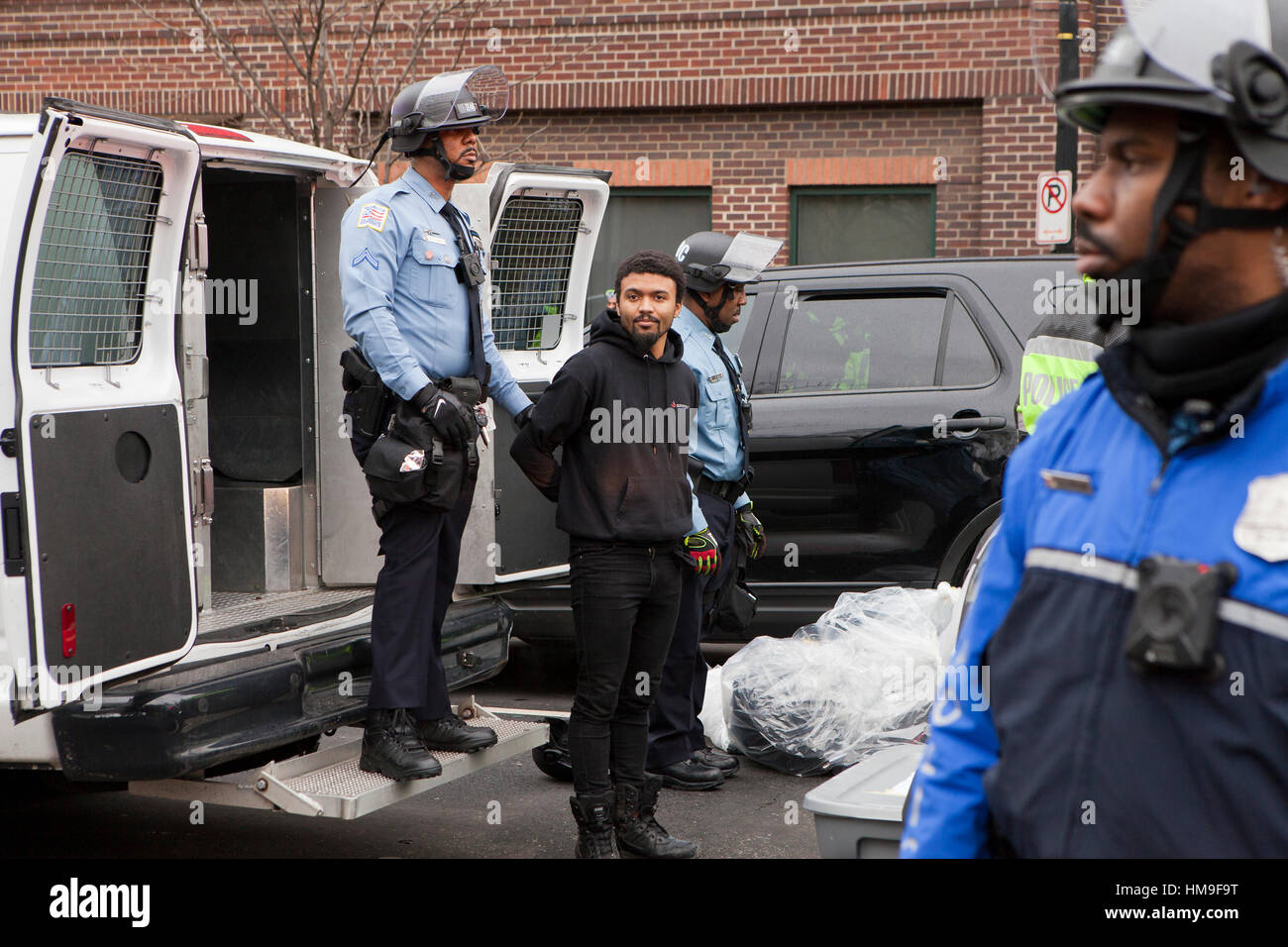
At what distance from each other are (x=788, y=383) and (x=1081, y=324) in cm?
321

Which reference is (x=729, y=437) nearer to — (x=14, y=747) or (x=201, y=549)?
(x=201, y=549)

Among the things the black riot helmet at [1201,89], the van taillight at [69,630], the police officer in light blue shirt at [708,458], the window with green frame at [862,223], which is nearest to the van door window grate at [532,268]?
the police officer in light blue shirt at [708,458]

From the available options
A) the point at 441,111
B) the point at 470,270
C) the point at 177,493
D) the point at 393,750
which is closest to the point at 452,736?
the point at 393,750

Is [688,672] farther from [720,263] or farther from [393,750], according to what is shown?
[720,263]

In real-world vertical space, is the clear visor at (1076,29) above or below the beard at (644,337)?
above

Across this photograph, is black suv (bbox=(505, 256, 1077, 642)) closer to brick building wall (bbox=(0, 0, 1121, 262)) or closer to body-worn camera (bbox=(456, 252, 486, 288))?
body-worn camera (bbox=(456, 252, 486, 288))

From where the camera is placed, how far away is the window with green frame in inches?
505

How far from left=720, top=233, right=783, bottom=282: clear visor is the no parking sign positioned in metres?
5.68

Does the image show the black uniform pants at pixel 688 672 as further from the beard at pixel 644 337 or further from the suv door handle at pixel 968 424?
the suv door handle at pixel 968 424

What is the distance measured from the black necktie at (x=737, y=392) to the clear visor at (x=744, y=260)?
0.27m

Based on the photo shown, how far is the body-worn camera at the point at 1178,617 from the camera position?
4.70 feet

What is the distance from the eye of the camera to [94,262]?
3.91 meters

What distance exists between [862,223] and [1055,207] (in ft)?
8.39

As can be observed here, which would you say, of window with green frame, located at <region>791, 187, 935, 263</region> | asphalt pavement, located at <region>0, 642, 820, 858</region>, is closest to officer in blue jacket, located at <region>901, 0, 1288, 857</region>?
asphalt pavement, located at <region>0, 642, 820, 858</region>
